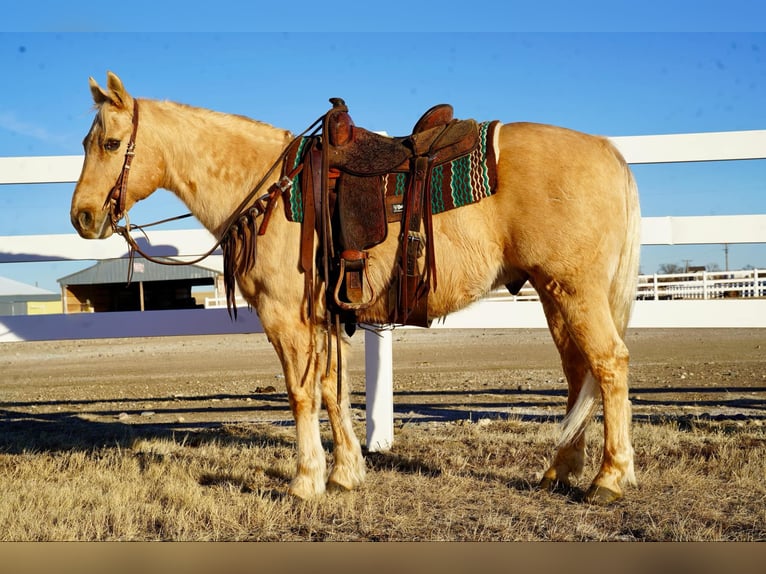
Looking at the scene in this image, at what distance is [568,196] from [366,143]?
4.14 feet

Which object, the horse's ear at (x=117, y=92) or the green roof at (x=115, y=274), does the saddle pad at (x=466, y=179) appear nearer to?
the horse's ear at (x=117, y=92)

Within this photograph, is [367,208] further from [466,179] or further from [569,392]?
[569,392]

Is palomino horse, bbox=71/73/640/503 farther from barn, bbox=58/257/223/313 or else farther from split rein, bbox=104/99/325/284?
barn, bbox=58/257/223/313

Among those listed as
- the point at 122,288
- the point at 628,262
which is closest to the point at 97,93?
the point at 628,262

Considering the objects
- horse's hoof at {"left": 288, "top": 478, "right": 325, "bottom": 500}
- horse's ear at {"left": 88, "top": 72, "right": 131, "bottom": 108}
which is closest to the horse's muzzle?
horse's ear at {"left": 88, "top": 72, "right": 131, "bottom": 108}

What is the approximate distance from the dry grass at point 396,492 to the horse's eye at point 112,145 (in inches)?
83.9

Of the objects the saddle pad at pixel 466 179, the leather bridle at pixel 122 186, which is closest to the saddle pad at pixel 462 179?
the saddle pad at pixel 466 179

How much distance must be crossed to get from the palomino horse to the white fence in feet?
3.97

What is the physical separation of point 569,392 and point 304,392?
1.68 metres

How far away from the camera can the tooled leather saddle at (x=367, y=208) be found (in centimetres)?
395

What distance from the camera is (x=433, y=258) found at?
12.9ft

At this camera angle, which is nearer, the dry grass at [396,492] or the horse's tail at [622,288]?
the dry grass at [396,492]

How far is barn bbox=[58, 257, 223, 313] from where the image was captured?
30.1 metres

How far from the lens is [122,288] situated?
33.4 meters
